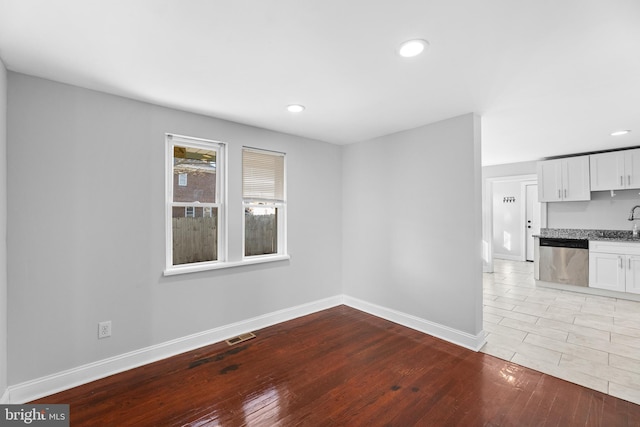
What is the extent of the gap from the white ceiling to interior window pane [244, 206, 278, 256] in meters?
1.17

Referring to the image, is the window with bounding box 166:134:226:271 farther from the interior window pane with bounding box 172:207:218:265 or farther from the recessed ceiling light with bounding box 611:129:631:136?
the recessed ceiling light with bounding box 611:129:631:136

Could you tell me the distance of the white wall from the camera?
16.2 feet

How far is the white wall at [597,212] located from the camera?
16.2 feet

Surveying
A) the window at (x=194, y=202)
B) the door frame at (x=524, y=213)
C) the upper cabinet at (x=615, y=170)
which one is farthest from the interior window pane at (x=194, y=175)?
the door frame at (x=524, y=213)

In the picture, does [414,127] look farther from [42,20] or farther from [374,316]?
[42,20]

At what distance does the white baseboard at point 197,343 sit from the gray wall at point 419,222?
0.10 m

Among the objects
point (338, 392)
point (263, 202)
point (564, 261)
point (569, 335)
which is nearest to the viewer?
point (338, 392)

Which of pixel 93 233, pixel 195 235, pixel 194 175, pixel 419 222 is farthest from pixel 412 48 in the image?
pixel 93 233

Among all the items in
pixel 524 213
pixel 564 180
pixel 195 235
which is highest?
pixel 564 180

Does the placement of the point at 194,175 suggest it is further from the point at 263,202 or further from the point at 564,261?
the point at 564,261

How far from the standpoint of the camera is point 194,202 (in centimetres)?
306

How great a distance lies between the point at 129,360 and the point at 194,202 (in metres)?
1.58

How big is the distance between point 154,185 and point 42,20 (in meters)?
1.42

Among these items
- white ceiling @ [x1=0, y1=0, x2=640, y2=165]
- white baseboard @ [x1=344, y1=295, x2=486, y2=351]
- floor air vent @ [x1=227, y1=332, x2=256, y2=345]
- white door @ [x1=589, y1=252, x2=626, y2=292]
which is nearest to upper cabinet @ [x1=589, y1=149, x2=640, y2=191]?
white door @ [x1=589, y1=252, x2=626, y2=292]
